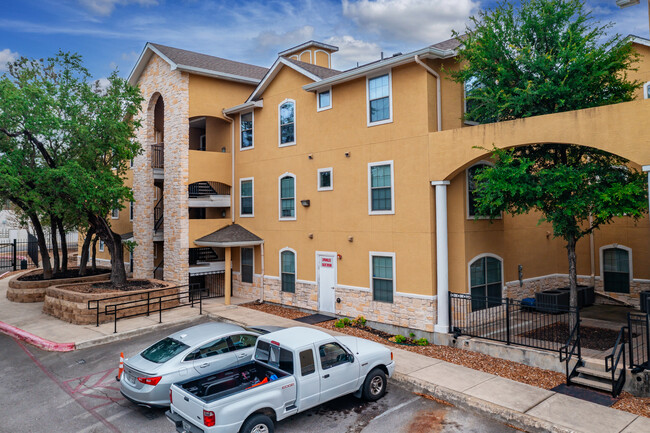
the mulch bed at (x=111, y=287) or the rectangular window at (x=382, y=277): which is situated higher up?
the rectangular window at (x=382, y=277)

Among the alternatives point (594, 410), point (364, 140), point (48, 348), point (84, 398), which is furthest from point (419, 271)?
point (48, 348)

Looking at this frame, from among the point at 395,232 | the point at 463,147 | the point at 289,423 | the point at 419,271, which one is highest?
the point at 463,147

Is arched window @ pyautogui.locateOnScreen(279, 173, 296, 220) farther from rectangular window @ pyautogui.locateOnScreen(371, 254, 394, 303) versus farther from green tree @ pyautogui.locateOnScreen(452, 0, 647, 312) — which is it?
green tree @ pyautogui.locateOnScreen(452, 0, 647, 312)

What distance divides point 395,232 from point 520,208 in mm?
4080

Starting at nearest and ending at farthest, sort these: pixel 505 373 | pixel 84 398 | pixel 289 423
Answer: pixel 289 423 → pixel 84 398 → pixel 505 373

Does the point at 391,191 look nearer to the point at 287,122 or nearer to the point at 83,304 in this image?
the point at 287,122

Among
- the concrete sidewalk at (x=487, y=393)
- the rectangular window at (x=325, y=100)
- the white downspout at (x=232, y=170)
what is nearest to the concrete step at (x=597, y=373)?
the concrete sidewalk at (x=487, y=393)

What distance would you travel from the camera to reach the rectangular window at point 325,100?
1747 centimetres

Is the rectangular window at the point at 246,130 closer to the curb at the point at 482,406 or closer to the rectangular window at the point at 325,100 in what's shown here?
the rectangular window at the point at 325,100

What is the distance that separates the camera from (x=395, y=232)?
15.3m

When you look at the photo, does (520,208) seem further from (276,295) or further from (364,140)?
(276,295)

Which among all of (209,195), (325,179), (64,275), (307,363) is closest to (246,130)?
(209,195)

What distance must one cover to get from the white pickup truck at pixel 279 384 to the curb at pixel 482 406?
787 millimetres

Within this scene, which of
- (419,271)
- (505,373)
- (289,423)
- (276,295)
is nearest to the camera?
(289,423)
